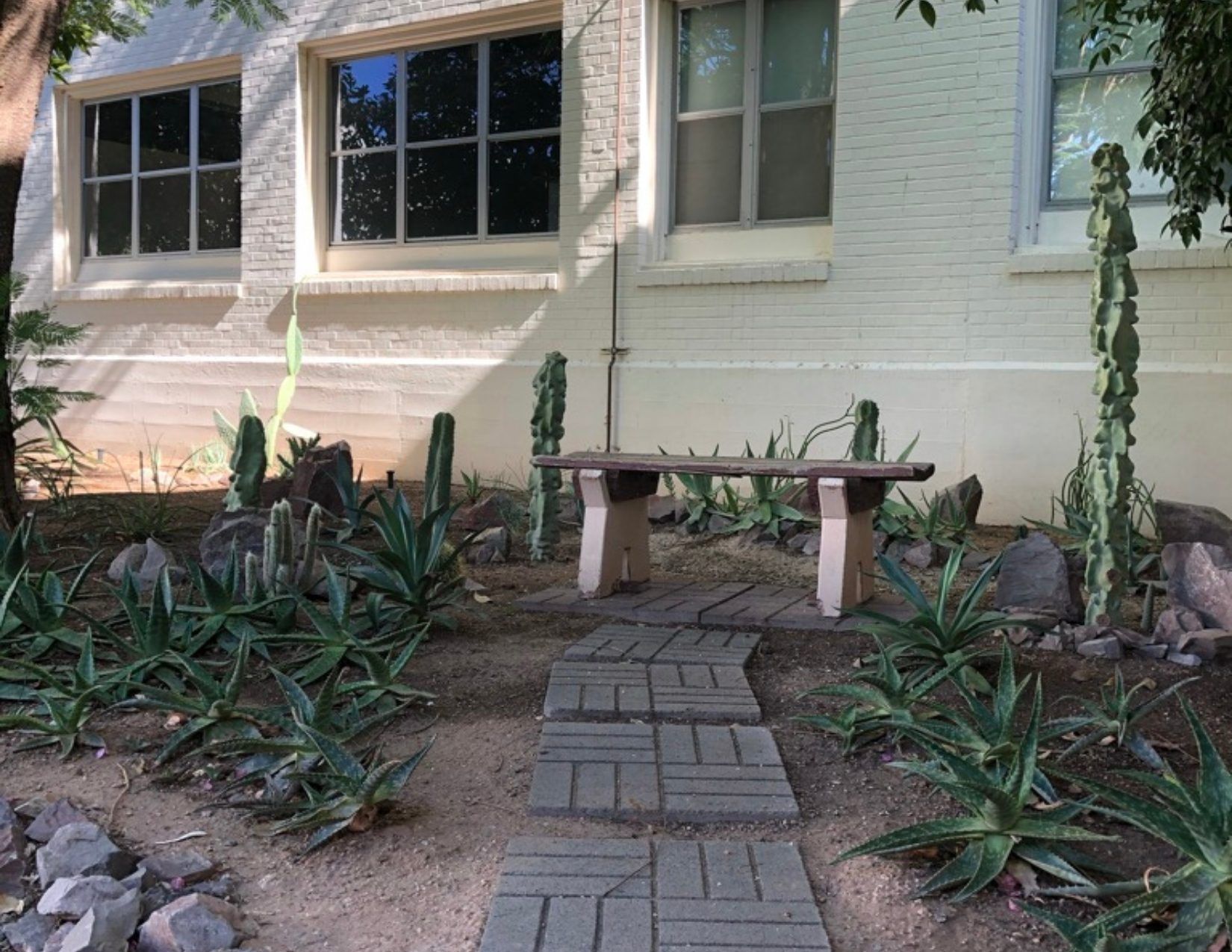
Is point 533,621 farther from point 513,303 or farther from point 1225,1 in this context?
point 513,303

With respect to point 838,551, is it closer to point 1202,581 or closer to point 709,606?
point 709,606

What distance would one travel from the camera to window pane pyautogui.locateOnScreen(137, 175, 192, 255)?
11328mm

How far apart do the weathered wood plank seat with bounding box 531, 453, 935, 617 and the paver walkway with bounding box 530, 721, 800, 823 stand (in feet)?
4.02

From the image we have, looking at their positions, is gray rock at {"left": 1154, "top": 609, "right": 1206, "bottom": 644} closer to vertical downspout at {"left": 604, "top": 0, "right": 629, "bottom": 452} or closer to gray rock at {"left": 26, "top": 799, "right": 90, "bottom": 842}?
gray rock at {"left": 26, "top": 799, "right": 90, "bottom": 842}

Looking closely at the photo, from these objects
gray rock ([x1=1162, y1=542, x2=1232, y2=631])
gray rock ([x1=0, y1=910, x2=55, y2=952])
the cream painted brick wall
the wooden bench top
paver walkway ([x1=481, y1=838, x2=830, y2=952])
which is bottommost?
gray rock ([x1=0, y1=910, x2=55, y2=952])

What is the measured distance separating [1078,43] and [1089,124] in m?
0.50

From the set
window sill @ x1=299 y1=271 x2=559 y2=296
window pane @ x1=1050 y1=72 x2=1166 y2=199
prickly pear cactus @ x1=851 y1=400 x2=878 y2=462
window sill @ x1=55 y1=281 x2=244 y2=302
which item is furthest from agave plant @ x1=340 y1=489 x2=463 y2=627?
window sill @ x1=55 y1=281 x2=244 y2=302

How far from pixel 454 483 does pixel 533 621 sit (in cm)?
462

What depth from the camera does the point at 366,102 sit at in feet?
33.3

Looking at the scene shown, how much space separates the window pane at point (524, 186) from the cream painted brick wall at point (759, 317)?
48 centimetres

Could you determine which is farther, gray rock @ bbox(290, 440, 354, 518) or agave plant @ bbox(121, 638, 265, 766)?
gray rock @ bbox(290, 440, 354, 518)

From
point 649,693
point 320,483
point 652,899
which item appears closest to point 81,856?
point 652,899

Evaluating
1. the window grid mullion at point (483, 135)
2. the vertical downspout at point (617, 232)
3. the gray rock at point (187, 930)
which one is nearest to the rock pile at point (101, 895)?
the gray rock at point (187, 930)

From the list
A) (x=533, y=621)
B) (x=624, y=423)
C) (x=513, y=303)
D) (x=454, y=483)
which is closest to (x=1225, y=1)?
(x=533, y=621)
